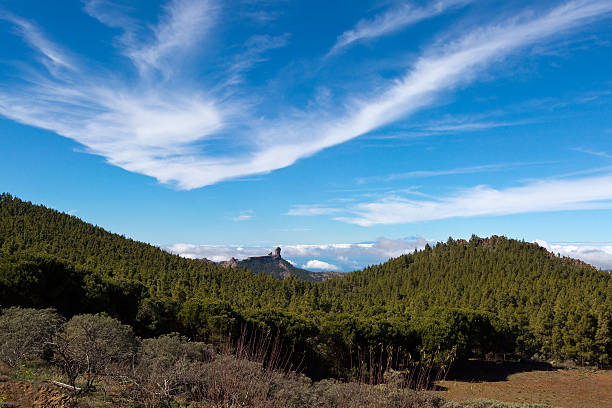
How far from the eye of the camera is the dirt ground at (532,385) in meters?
34.3

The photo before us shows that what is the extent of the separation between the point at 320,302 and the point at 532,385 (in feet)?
139

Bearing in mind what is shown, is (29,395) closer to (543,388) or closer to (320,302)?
(543,388)

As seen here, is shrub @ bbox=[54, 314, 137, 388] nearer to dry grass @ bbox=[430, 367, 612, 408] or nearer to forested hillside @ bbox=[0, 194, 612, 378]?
forested hillside @ bbox=[0, 194, 612, 378]

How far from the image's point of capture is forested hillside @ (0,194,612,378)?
3440 cm

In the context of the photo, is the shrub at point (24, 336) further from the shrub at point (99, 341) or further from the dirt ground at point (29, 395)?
the dirt ground at point (29, 395)

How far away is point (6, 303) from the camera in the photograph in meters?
27.4

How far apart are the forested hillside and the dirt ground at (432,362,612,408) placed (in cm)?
344

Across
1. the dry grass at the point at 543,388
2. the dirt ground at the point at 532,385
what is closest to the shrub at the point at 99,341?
the dry grass at the point at 543,388

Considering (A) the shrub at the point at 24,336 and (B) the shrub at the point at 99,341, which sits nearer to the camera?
(B) the shrub at the point at 99,341

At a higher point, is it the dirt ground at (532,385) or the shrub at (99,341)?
the shrub at (99,341)

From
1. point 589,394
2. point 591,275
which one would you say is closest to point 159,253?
point 589,394

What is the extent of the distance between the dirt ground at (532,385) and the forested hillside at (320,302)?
11.3 feet

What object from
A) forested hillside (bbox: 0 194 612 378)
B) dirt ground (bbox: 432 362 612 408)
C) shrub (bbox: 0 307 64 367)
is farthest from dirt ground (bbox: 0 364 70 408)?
dirt ground (bbox: 432 362 612 408)

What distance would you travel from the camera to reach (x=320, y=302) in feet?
249
